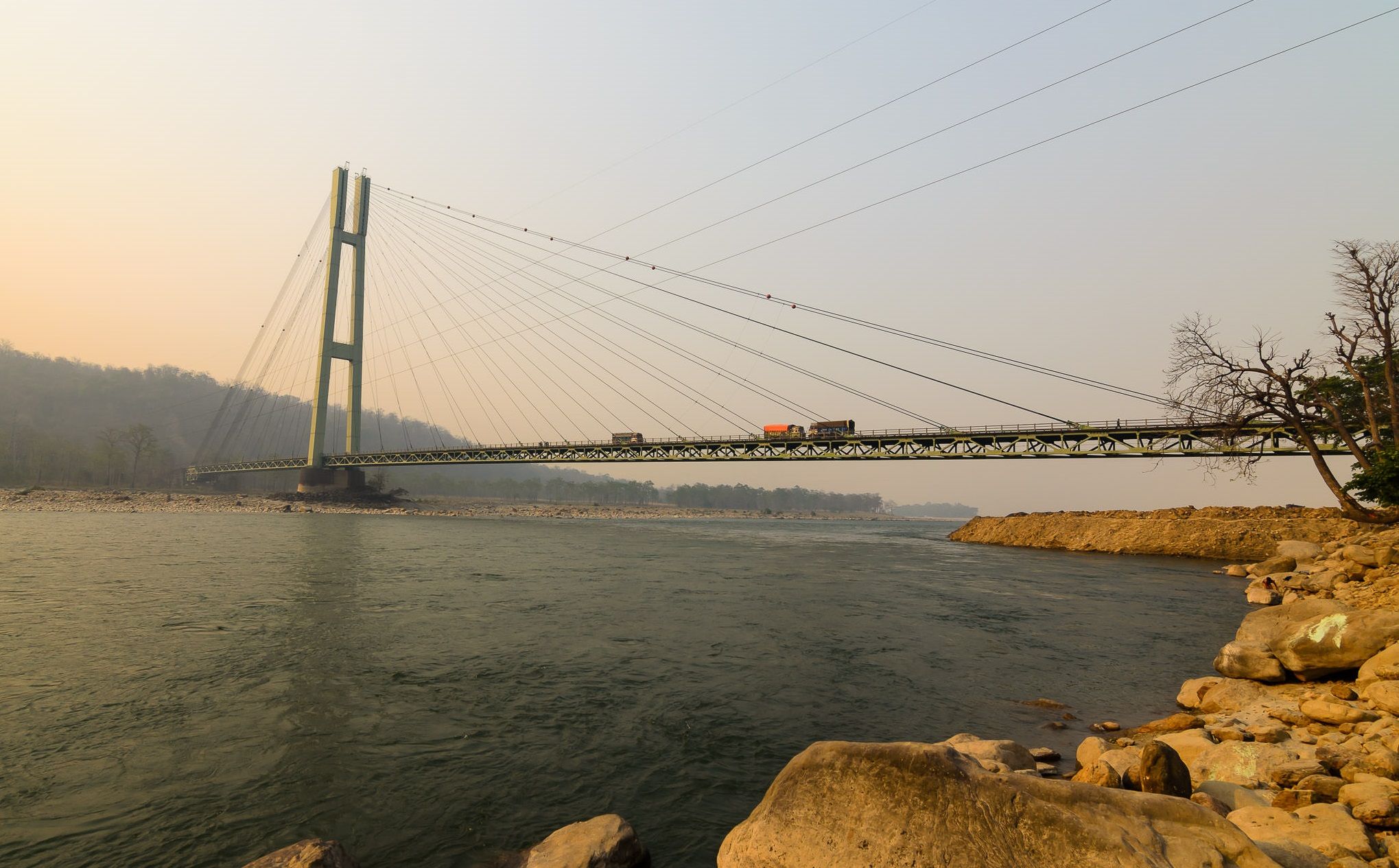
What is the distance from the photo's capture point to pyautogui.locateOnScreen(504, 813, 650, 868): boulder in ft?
15.3

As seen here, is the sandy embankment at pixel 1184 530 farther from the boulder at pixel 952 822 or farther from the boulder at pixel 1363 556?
the boulder at pixel 952 822

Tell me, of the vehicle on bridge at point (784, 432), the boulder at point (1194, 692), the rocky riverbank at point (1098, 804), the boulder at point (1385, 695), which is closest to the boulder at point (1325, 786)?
the rocky riverbank at point (1098, 804)

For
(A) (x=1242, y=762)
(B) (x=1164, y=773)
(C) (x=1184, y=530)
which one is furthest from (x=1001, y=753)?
(C) (x=1184, y=530)

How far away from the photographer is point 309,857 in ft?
14.1

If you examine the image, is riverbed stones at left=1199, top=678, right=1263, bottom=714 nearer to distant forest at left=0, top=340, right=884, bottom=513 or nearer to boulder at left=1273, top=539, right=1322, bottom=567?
boulder at left=1273, top=539, right=1322, bottom=567

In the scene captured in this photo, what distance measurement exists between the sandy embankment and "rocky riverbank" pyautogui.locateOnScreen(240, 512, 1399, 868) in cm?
2804

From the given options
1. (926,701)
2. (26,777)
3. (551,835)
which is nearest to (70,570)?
(26,777)

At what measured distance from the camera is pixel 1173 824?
3807mm

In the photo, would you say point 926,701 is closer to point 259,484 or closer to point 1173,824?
point 1173,824

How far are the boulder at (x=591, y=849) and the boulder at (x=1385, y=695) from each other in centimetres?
811

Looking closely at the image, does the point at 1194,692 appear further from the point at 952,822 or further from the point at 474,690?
the point at 474,690

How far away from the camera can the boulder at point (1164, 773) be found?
16.0ft

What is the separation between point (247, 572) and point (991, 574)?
30495 mm

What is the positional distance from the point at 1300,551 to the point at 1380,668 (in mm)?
23331
